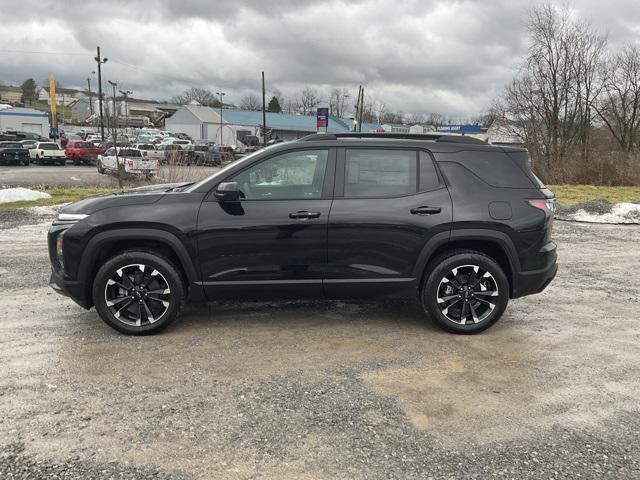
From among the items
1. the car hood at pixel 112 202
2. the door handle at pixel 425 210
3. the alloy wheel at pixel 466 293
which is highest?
the car hood at pixel 112 202

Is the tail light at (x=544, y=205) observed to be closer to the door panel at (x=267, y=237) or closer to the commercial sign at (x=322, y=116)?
the door panel at (x=267, y=237)

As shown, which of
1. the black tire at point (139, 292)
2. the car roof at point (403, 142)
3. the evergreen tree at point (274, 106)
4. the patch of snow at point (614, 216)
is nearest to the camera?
the black tire at point (139, 292)

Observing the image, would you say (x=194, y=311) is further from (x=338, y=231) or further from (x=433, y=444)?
(x=433, y=444)

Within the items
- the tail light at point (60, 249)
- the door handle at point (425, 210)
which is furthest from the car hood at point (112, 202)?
the door handle at point (425, 210)

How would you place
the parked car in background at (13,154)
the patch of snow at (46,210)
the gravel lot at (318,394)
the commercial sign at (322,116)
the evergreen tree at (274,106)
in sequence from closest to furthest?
1. the gravel lot at (318,394)
2. the patch of snow at (46,210)
3. the commercial sign at (322,116)
4. the parked car in background at (13,154)
5. the evergreen tree at (274,106)

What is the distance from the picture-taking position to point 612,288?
6590mm

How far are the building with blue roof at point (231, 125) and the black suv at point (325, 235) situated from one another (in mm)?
71862

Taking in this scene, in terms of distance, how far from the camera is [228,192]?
4.39 meters

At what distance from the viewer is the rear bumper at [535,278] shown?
4.75m

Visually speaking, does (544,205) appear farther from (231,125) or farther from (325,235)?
(231,125)

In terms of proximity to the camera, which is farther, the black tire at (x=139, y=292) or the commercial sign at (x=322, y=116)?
the commercial sign at (x=322, y=116)

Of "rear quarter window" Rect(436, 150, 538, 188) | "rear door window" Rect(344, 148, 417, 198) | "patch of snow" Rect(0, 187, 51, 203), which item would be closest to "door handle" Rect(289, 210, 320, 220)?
"rear door window" Rect(344, 148, 417, 198)

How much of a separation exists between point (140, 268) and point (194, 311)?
1025 mm

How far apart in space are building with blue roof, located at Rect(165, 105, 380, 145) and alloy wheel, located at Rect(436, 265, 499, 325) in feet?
237
